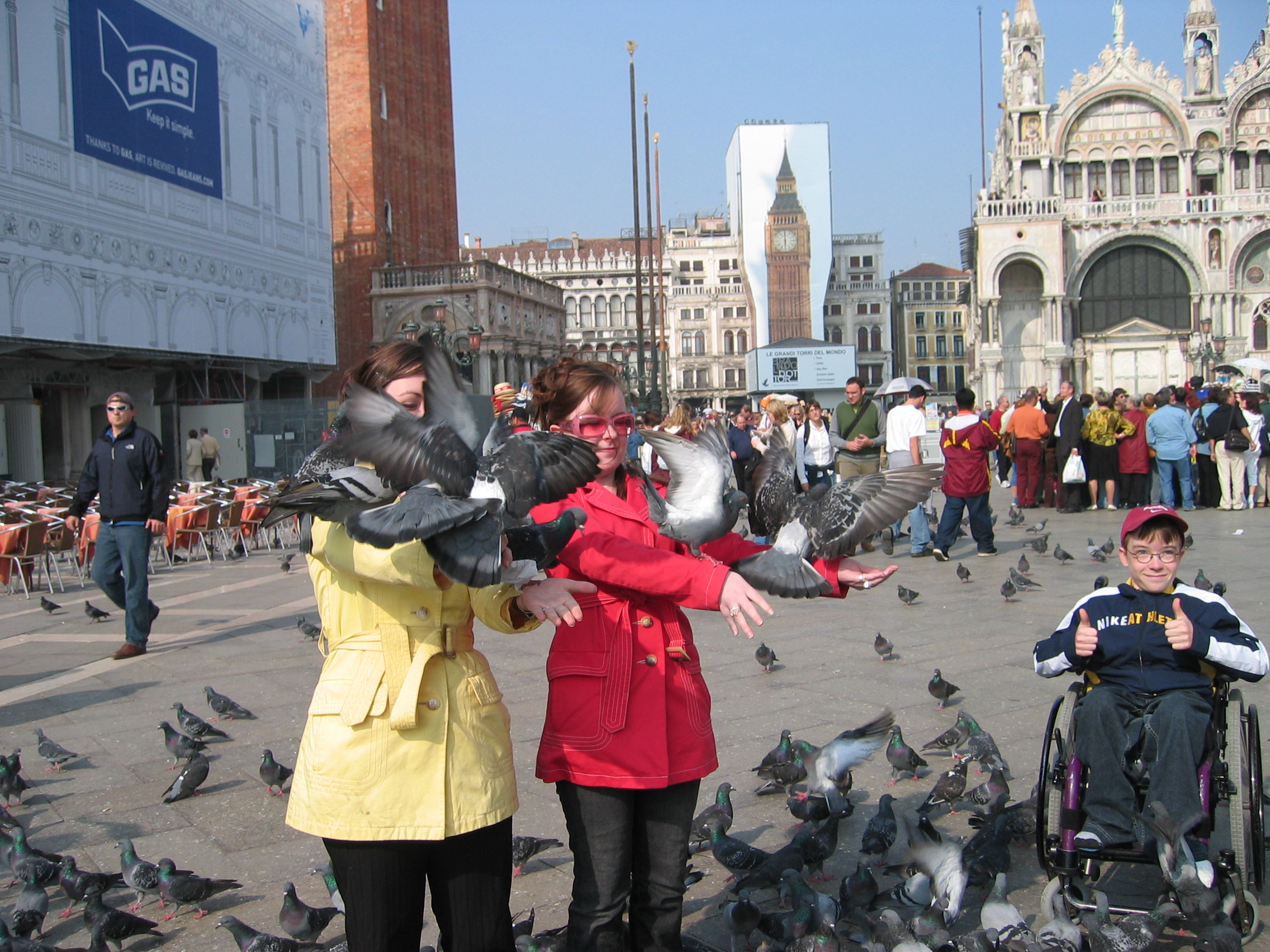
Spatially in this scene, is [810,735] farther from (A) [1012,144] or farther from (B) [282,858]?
(A) [1012,144]

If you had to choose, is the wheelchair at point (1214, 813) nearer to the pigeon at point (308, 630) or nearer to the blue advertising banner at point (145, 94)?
the pigeon at point (308, 630)

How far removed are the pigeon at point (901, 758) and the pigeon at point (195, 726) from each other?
311cm

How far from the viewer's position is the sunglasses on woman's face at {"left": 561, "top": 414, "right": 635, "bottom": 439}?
228 cm

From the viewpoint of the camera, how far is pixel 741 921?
283 centimetres

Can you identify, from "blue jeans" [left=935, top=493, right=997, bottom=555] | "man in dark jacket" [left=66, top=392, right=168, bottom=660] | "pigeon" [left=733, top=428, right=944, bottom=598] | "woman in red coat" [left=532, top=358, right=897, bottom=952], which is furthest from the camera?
"blue jeans" [left=935, top=493, right=997, bottom=555]

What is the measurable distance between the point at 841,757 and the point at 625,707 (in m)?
1.21

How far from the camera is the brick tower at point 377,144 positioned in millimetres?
34219

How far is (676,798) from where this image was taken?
7.24 ft

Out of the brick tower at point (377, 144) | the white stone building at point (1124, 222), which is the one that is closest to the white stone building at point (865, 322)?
the white stone building at point (1124, 222)

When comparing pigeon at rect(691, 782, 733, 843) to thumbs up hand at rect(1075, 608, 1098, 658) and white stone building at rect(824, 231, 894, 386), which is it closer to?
thumbs up hand at rect(1075, 608, 1098, 658)

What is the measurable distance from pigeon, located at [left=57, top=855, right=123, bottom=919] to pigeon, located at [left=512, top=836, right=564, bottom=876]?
4.10 ft

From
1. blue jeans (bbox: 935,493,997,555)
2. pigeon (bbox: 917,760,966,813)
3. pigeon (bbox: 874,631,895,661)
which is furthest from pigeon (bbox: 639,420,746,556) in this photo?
blue jeans (bbox: 935,493,997,555)

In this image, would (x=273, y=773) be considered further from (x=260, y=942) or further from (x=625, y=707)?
(x=625, y=707)

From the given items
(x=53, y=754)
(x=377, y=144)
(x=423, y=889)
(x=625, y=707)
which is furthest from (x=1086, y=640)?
(x=377, y=144)
